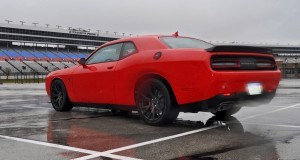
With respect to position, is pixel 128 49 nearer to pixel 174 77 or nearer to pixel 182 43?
pixel 182 43

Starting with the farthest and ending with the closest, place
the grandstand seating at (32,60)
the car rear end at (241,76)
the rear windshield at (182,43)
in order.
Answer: the grandstand seating at (32,60) < the rear windshield at (182,43) < the car rear end at (241,76)

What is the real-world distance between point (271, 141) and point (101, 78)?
331 cm

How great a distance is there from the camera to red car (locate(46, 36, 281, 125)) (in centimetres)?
516

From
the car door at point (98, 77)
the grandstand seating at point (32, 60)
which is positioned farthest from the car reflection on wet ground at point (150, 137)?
the grandstand seating at point (32, 60)

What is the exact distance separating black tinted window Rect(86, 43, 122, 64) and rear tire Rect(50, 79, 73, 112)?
1.01 meters

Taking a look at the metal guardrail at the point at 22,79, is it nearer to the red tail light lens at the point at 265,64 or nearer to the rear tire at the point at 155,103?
the rear tire at the point at 155,103

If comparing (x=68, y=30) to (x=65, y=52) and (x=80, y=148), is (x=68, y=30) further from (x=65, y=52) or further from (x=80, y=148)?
(x=80, y=148)

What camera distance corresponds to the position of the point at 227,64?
5.30 m

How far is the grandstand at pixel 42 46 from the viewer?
72.8 m

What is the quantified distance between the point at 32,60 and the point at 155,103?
75215mm

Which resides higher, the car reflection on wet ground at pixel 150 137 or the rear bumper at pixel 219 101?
the rear bumper at pixel 219 101

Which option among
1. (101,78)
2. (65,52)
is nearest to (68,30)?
(65,52)

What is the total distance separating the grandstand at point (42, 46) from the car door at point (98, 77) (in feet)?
198

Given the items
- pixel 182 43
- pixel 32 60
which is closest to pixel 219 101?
pixel 182 43
